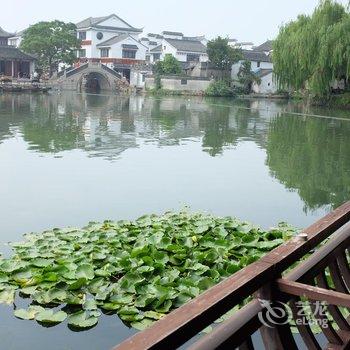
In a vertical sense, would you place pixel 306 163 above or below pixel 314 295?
below

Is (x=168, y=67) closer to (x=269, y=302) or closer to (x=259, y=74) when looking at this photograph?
(x=259, y=74)

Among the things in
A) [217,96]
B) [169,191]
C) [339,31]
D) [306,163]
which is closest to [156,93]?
[217,96]

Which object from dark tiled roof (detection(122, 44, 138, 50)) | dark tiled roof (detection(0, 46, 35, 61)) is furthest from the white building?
dark tiled roof (detection(0, 46, 35, 61))

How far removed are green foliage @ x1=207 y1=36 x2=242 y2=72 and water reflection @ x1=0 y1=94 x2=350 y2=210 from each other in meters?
21.4

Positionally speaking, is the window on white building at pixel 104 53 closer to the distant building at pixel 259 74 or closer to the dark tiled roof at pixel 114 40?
the dark tiled roof at pixel 114 40

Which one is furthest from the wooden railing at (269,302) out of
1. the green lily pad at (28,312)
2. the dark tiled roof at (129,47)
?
the dark tiled roof at (129,47)

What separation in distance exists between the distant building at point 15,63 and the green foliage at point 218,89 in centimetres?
1462

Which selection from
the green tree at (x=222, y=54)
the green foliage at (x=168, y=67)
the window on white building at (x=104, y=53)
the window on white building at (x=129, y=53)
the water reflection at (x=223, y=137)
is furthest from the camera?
the window on white building at (x=129, y=53)

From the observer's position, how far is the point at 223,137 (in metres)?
14.7

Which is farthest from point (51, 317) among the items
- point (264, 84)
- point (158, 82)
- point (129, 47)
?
point (129, 47)

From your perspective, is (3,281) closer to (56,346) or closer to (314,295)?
(56,346)

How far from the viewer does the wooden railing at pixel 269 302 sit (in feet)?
4.05

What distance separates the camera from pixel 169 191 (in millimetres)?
7418

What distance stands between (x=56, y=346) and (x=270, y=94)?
3919 cm
